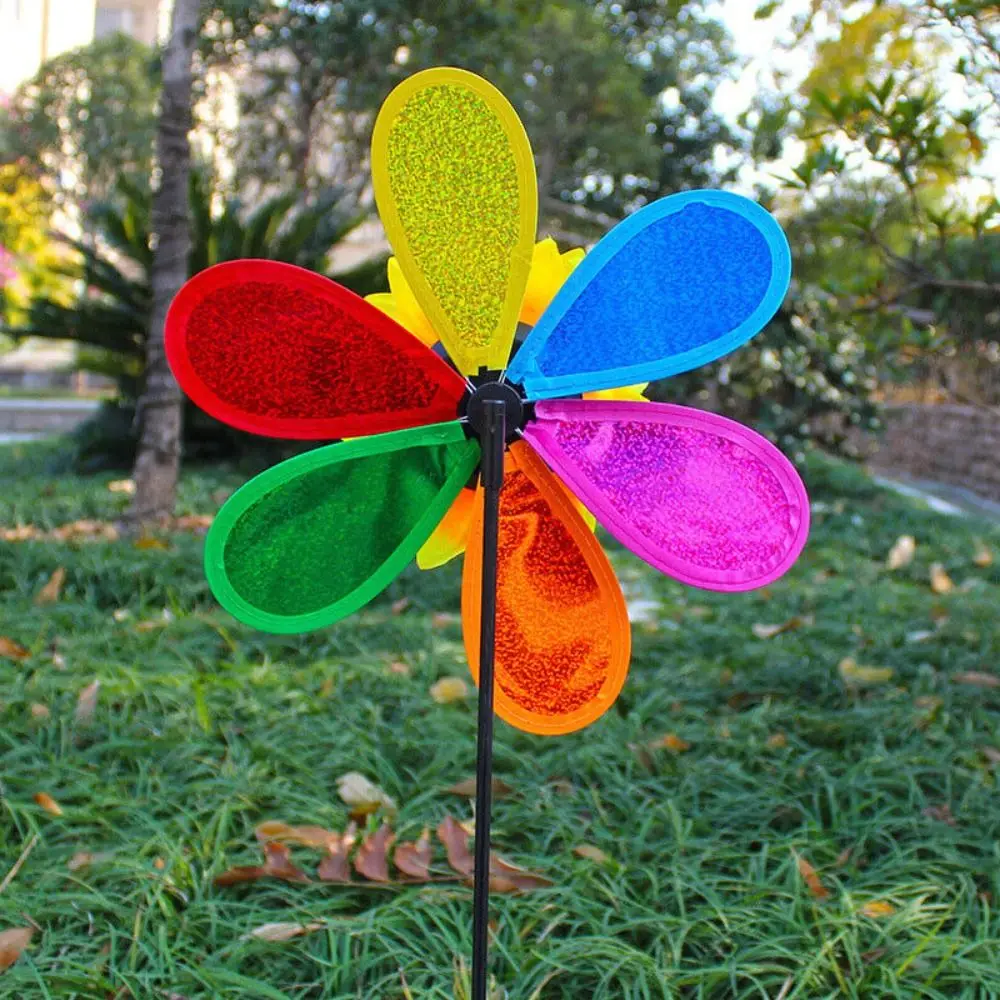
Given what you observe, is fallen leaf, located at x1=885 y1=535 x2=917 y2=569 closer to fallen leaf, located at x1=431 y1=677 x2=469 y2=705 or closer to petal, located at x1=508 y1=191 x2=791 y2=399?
fallen leaf, located at x1=431 y1=677 x2=469 y2=705

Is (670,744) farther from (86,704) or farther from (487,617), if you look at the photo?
(487,617)

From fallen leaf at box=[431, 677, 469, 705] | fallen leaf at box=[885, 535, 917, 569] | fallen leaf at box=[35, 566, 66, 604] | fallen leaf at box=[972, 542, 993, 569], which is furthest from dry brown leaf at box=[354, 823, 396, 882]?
fallen leaf at box=[972, 542, 993, 569]

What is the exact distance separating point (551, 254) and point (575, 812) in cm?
126

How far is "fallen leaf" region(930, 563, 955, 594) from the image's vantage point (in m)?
4.58

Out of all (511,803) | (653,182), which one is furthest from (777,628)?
(653,182)

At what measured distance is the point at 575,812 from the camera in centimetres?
219

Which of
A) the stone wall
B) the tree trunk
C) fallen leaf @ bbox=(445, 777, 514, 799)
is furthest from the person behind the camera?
the stone wall

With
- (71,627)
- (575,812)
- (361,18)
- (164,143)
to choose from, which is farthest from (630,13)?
(575,812)

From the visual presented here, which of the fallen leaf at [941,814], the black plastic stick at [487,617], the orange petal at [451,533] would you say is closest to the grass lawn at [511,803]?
the fallen leaf at [941,814]

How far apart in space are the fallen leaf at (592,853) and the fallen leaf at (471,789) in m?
0.28

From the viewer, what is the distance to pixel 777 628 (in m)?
3.65

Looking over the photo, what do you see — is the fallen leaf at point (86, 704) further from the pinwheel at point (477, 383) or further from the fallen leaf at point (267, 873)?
the pinwheel at point (477, 383)

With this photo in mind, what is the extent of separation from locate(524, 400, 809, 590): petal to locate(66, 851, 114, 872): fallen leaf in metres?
1.18

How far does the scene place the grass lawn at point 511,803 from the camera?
1.64 m
